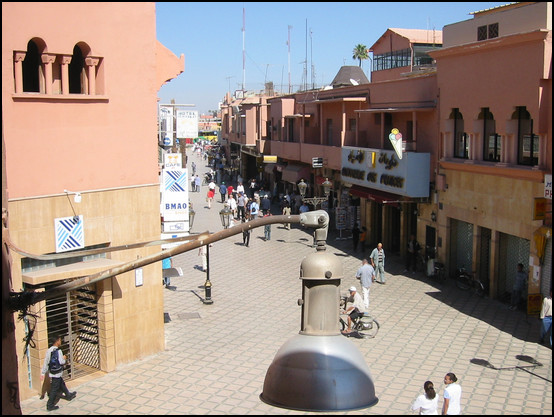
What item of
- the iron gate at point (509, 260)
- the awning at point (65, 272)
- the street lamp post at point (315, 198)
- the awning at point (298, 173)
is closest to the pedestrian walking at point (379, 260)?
the iron gate at point (509, 260)

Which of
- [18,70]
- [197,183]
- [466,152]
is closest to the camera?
[18,70]

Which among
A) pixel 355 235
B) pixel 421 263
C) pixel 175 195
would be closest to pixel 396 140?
pixel 421 263

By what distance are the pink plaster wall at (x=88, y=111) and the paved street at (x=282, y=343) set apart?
13.6 ft

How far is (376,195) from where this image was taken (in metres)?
26.0

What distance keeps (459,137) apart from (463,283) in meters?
4.84

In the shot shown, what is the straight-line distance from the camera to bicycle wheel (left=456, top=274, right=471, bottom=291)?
21028 millimetres

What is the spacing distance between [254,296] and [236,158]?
4076 cm

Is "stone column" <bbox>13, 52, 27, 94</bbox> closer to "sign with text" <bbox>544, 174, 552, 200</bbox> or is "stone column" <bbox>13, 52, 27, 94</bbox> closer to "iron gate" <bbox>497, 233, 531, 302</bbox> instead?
"sign with text" <bbox>544, 174, 552, 200</bbox>

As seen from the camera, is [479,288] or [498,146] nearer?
[498,146]

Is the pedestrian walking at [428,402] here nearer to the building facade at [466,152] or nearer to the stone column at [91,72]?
the building facade at [466,152]

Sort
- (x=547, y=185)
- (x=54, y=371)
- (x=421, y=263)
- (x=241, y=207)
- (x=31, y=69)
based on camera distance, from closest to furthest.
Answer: (x=54, y=371) → (x=31, y=69) → (x=547, y=185) → (x=421, y=263) → (x=241, y=207)

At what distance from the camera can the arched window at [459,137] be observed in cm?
2186

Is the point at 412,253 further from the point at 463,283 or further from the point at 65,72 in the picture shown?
the point at 65,72

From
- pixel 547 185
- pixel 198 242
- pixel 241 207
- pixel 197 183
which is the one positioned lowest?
pixel 241 207
